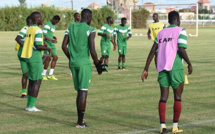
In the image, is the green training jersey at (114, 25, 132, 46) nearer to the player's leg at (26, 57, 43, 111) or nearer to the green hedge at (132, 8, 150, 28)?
the player's leg at (26, 57, 43, 111)

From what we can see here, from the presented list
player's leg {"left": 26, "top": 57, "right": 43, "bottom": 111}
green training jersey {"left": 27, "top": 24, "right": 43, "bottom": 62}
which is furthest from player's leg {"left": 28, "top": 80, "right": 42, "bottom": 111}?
green training jersey {"left": 27, "top": 24, "right": 43, "bottom": 62}

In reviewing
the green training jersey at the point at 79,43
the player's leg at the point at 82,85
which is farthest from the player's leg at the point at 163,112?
the green training jersey at the point at 79,43

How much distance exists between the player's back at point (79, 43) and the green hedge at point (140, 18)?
6082 cm

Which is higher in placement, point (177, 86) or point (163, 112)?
point (177, 86)

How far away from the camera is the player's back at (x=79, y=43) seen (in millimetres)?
8391

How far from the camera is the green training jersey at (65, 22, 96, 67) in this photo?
330 inches

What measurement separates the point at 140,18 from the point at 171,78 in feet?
210

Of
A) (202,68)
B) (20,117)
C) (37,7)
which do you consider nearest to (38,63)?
(20,117)

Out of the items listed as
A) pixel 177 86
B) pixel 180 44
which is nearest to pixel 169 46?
pixel 180 44

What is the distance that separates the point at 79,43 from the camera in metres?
8.41

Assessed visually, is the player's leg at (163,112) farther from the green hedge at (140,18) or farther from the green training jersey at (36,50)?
the green hedge at (140,18)

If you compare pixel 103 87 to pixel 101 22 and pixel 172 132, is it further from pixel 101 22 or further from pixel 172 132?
pixel 101 22

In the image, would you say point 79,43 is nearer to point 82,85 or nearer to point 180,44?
point 82,85

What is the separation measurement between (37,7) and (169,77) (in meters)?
70.6
